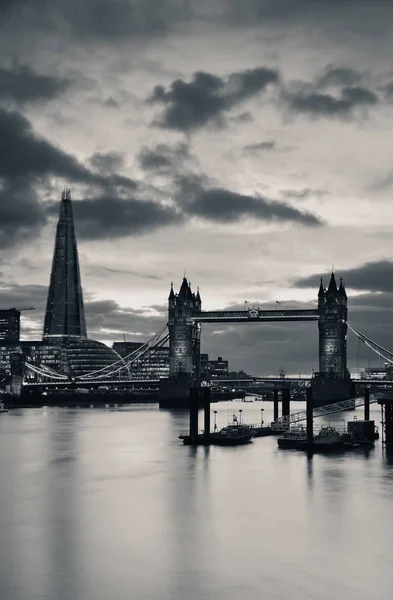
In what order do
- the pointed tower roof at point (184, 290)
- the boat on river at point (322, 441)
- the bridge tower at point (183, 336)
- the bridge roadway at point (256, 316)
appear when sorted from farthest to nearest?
1. the pointed tower roof at point (184, 290)
2. the bridge roadway at point (256, 316)
3. the bridge tower at point (183, 336)
4. the boat on river at point (322, 441)

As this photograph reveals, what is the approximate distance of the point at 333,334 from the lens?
572 ft

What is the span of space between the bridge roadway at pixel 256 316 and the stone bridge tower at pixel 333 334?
280 cm

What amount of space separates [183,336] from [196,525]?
13484 centimetres

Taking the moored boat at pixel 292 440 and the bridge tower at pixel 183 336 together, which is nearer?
the moored boat at pixel 292 440

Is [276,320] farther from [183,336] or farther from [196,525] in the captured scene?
[196,525]

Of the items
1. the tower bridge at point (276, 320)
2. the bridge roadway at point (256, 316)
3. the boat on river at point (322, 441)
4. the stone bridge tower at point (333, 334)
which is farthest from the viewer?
the bridge roadway at point (256, 316)

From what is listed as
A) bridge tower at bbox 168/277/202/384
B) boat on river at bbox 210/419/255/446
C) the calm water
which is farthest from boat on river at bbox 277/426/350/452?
bridge tower at bbox 168/277/202/384

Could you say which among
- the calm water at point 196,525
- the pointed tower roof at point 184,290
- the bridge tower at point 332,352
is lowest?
the calm water at point 196,525

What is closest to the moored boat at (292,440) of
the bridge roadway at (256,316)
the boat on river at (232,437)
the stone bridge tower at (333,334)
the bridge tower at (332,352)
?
the boat on river at (232,437)

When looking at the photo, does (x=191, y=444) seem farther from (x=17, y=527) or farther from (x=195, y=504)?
(x=17, y=527)

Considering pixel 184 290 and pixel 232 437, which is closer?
pixel 232 437

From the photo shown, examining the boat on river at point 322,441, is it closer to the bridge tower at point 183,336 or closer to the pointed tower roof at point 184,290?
the bridge tower at point 183,336

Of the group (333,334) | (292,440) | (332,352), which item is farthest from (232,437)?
(333,334)

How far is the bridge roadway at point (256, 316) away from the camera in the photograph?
577 feet
